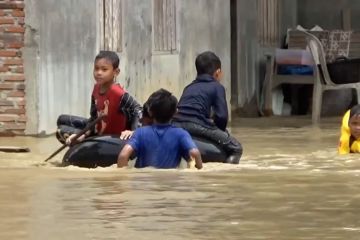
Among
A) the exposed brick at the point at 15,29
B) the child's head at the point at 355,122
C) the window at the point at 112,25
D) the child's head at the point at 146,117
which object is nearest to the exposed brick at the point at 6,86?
the exposed brick at the point at 15,29

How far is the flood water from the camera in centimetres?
615

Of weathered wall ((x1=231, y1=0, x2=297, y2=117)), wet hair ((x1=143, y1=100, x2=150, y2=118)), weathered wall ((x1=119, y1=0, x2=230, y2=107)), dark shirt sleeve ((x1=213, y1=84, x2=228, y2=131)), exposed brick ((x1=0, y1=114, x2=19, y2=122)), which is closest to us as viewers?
wet hair ((x1=143, y1=100, x2=150, y2=118))

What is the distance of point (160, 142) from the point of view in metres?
8.99

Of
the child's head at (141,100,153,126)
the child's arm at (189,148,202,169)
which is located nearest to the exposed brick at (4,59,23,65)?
the child's head at (141,100,153,126)

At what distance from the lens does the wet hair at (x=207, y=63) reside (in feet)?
34.4

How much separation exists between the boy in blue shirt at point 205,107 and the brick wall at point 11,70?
356 cm

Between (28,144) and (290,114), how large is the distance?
746 centimetres

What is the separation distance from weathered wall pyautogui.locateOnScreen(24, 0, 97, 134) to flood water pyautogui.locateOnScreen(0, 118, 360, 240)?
2568 millimetres

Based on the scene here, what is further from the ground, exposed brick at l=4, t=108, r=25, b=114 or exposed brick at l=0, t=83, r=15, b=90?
exposed brick at l=0, t=83, r=15, b=90

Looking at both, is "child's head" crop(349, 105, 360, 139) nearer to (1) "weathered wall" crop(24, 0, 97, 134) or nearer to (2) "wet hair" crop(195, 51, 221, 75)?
(2) "wet hair" crop(195, 51, 221, 75)

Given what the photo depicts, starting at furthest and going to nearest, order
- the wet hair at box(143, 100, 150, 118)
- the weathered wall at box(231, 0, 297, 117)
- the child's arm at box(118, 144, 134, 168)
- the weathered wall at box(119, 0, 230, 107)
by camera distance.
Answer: the weathered wall at box(231, 0, 297, 117)
the weathered wall at box(119, 0, 230, 107)
the wet hair at box(143, 100, 150, 118)
the child's arm at box(118, 144, 134, 168)

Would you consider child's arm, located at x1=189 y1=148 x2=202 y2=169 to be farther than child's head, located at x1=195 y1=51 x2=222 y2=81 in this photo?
No

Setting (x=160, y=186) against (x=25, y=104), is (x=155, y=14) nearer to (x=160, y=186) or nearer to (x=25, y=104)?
(x=25, y=104)

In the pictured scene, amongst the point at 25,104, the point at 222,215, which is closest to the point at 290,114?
the point at 25,104
